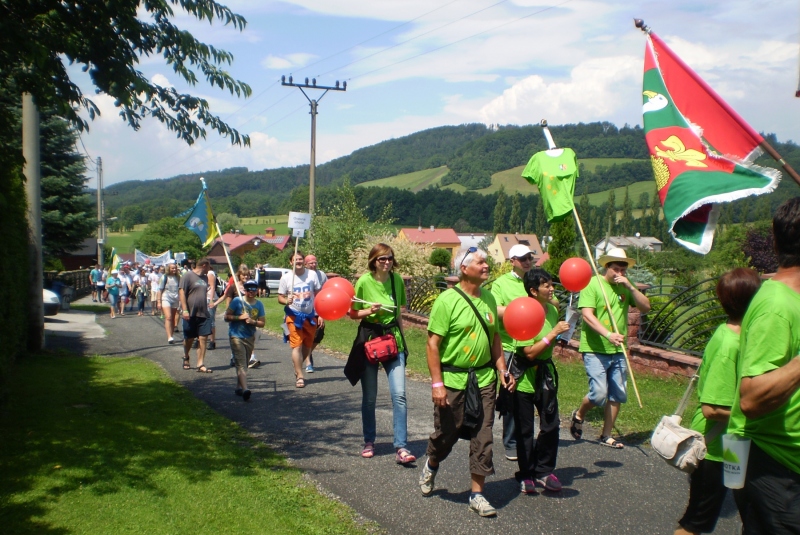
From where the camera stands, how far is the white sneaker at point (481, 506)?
4.78m

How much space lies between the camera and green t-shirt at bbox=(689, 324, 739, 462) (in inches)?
135

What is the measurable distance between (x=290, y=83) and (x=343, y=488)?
2740cm

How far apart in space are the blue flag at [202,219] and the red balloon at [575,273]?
17.4 ft

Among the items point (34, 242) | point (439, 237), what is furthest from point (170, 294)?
point (439, 237)

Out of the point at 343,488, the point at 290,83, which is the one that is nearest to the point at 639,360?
the point at 343,488

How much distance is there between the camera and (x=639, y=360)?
393 inches

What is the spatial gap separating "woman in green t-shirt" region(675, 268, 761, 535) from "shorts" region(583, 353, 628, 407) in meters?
2.65

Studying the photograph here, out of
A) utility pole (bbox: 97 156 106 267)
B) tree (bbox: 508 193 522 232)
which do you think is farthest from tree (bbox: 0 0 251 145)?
tree (bbox: 508 193 522 232)

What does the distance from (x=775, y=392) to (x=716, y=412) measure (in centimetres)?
102

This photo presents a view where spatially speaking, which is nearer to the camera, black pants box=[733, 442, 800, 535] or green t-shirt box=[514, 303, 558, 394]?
black pants box=[733, 442, 800, 535]

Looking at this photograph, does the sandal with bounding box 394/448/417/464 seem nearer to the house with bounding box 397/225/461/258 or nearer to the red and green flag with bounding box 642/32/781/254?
the red and green flag with bounding box 642/32/781/254

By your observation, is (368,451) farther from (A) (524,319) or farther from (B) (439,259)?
(B) (439,259)

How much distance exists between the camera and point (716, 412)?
3.43 metres

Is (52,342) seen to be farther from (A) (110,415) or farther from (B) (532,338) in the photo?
(B) (532,338)
